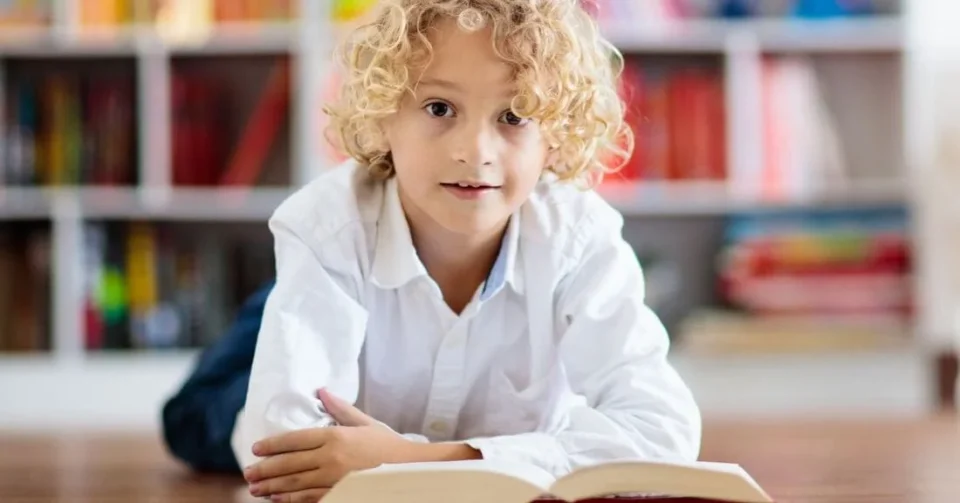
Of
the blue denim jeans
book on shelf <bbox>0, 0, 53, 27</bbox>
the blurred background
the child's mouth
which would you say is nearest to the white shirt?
the child's mouth

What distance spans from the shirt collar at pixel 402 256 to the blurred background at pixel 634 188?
1738 millimetres

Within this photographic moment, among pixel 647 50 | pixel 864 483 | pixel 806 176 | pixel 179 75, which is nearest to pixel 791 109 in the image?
pixel 806 176

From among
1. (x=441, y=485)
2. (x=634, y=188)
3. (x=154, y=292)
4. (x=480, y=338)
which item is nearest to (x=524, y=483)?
(x=441, y=485)

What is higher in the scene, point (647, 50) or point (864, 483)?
point (647, 50)

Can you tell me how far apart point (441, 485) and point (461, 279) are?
1.61 feet

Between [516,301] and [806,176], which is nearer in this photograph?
[516,301]

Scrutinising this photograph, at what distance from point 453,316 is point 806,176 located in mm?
1984

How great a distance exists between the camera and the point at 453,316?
4.52 feet

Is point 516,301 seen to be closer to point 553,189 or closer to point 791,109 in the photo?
point 553,189

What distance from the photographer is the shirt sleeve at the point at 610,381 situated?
1231 millimetres

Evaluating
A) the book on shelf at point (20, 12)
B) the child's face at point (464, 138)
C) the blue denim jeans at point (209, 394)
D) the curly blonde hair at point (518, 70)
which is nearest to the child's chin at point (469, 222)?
the child's face at point (464, 138)

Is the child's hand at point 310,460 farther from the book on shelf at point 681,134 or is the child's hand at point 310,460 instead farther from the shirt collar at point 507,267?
the book on shelf at point 681,134

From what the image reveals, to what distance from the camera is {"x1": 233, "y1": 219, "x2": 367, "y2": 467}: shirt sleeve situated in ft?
3.94

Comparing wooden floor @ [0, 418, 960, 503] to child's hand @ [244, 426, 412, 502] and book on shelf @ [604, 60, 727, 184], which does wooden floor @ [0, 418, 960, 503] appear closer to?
child's hand @ [244, 426, 412, 502]
